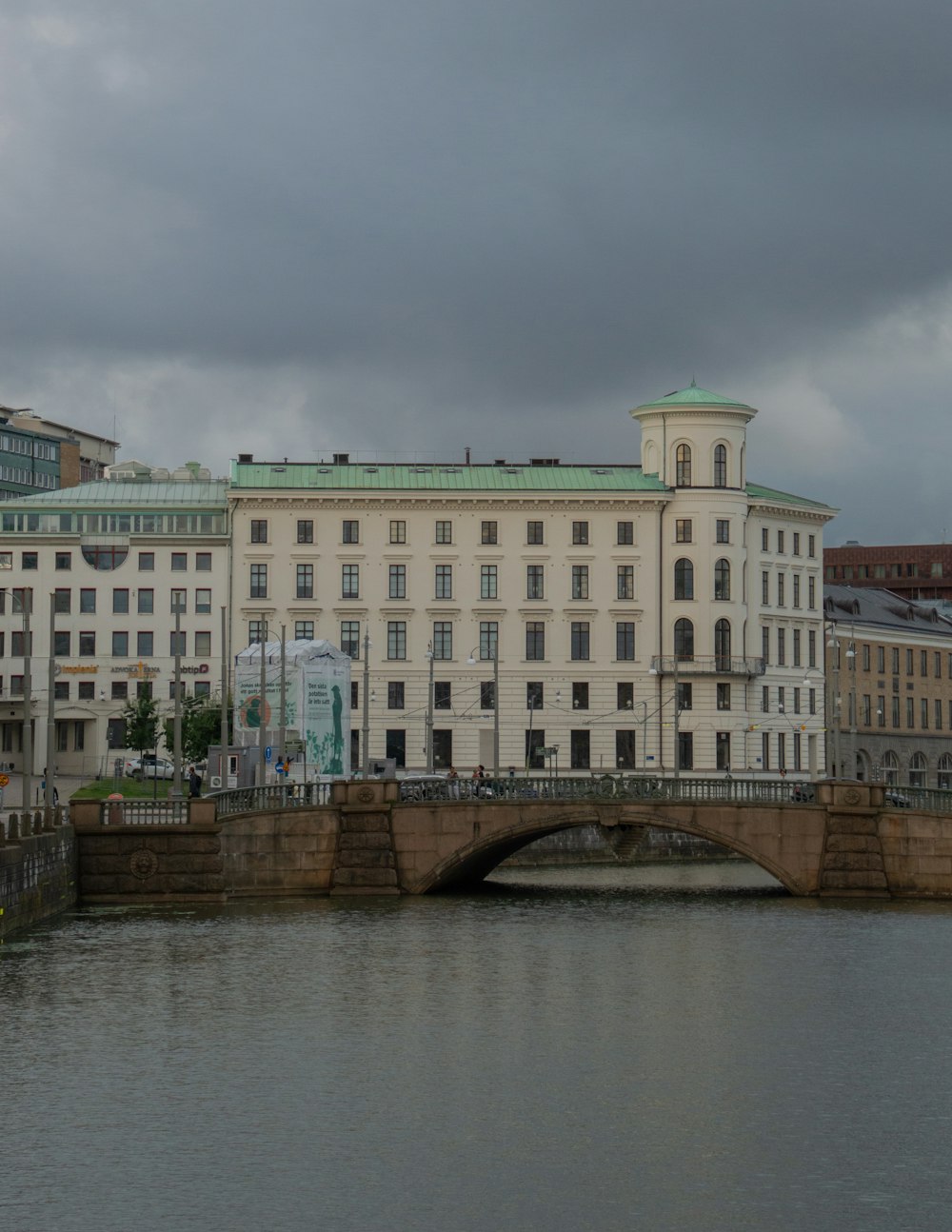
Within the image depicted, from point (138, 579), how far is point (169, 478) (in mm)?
11149

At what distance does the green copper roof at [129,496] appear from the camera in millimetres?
142375

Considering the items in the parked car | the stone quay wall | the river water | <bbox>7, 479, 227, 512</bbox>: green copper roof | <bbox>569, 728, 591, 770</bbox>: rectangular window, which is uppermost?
<bbox>7, 479, 227, 512</bbox>: green copper roof

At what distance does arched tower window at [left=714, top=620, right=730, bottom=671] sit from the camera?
140 meters

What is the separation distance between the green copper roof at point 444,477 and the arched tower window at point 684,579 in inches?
183

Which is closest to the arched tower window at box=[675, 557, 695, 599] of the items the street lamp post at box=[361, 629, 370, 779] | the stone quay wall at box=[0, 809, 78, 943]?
the street lamp post at box=[361, 629, 370, 779]

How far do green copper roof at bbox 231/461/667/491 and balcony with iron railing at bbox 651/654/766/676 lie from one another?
33.3 ft

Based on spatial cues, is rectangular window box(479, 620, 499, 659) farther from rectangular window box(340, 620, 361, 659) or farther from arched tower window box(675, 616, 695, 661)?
arched tower window box(675, 616, 695, 661)

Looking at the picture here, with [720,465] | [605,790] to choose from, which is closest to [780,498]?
[720,465]

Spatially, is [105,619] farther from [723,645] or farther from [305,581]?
[723,645]

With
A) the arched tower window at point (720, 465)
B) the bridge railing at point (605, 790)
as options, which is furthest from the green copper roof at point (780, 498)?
the bridge railing at point (605, 790)

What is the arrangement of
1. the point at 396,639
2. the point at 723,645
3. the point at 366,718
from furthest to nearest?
the point at 723,645 → the point at 396,639 → the point at 366,718

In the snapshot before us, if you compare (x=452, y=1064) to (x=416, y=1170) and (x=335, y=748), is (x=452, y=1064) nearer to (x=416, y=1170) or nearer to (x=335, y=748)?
(x=416, y=1170)

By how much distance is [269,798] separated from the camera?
3383 inches

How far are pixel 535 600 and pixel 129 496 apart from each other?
26.0 m
